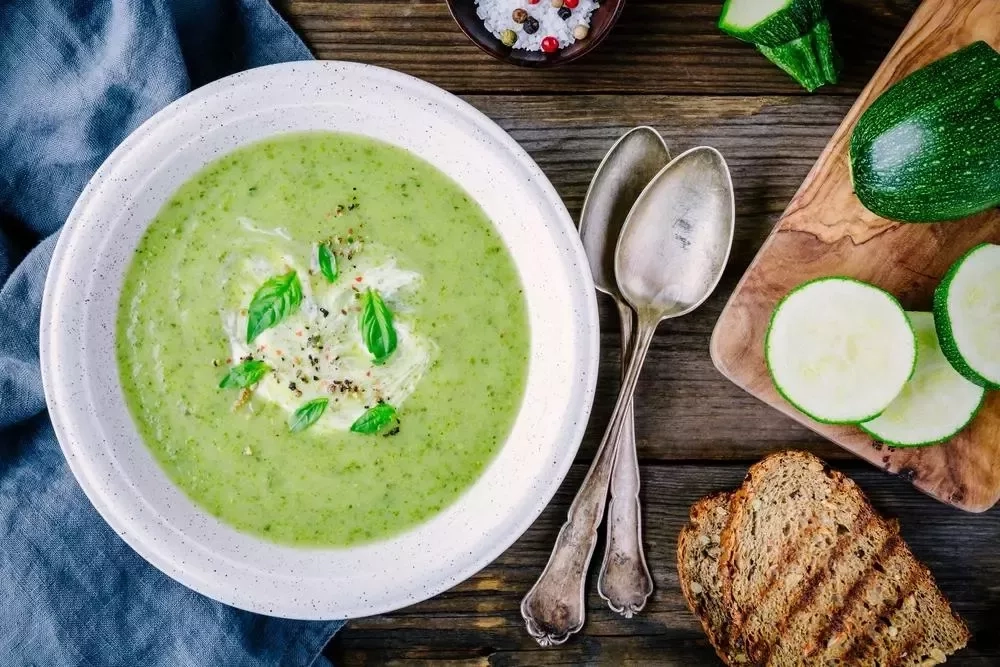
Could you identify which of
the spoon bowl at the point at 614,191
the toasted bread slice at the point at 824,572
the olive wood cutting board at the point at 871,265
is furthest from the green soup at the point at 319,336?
the toasted bread slice at the point at 824,572

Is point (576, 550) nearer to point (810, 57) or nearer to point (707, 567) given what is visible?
point (707, 567)

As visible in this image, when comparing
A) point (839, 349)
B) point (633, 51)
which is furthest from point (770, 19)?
point (839, 349)

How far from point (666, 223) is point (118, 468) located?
167 cm

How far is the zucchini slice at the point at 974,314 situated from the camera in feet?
7.79

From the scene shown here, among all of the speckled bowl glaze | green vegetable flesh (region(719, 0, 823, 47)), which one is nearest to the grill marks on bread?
the speckled bowl glaze

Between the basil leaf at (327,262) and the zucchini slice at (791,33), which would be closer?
the basil leaf at (327,262)

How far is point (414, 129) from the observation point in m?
2.32

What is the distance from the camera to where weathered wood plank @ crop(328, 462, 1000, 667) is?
2771 mm

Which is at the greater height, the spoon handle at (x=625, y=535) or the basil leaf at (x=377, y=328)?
the basil leaf at (x=377, y=328)

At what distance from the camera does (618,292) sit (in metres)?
2.61

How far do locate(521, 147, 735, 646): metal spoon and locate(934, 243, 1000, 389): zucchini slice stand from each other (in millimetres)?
615

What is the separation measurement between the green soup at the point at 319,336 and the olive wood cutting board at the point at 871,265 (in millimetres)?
704

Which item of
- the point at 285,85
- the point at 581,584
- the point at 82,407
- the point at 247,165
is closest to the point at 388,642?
the point at 581,584

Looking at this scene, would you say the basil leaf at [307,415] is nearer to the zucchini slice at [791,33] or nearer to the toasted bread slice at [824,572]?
the toasted bread slice at [824,572]
